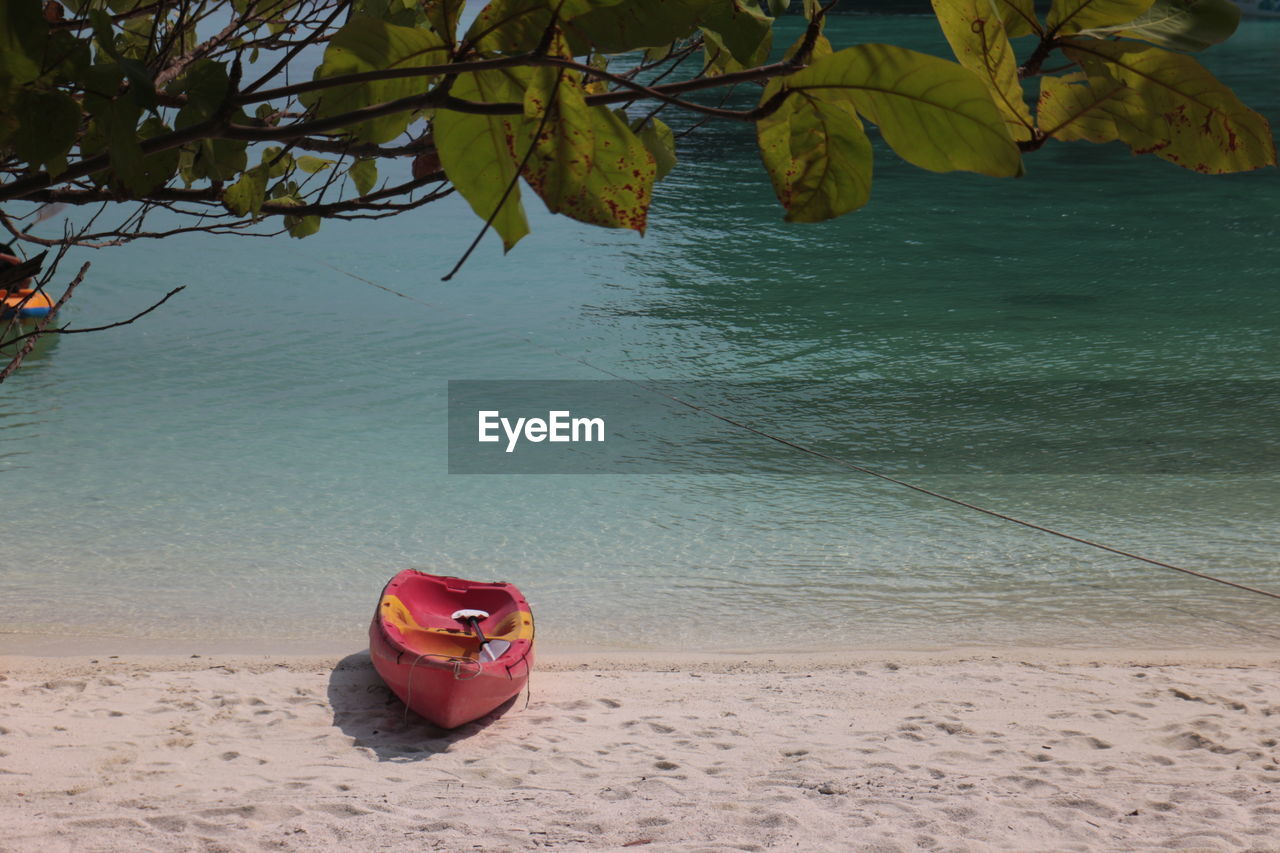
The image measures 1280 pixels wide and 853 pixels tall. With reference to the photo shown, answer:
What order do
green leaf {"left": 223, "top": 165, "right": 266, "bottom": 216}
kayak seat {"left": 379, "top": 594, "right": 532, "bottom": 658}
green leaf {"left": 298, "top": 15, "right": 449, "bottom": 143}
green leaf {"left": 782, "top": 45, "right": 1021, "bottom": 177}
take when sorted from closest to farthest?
green leaf {"left": 782, "top": 45, "right": 1021, "bottom": 177} → green leaf {"left": 298, "top": 15, "right": 449, "bottom": 143} → green leaf {"left": 223, "top": 165, "right": 266, "bottom": 216} → kayak seat {"left": 379, "top": 594, "right": 532, "bottom": 658}

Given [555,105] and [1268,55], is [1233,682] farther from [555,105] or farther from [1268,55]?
[1268,55]

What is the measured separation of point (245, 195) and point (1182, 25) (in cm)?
131

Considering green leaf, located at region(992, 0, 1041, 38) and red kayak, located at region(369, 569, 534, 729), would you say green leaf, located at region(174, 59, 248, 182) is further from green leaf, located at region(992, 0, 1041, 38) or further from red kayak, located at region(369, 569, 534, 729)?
red kayak, located at region(369, 569, 534, 729)

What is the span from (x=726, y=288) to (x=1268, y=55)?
93.9 feet

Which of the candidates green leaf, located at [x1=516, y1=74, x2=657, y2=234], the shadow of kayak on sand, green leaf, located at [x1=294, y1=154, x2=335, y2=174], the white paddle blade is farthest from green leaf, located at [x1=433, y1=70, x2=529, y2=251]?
the white paddle blade

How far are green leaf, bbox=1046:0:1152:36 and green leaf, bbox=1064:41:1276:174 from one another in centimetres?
1

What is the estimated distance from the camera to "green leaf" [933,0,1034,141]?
1.65 ft

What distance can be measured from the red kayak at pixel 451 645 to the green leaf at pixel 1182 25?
223 inches

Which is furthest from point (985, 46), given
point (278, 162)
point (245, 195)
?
point (278, 162)

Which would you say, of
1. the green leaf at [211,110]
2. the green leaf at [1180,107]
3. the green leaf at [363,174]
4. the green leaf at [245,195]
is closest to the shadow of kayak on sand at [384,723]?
the green leaf at [363,174]

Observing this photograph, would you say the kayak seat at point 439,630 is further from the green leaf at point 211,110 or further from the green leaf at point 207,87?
the green leaf at point 207,87

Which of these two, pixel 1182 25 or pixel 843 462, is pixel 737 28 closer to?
pixel 1182 25

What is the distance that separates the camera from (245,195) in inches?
61.3

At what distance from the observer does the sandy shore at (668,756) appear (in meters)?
4.66
